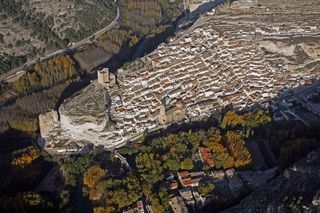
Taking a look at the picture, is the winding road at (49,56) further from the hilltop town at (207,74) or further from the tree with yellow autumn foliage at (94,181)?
the tree with yellow autumn foliage at (94,181)

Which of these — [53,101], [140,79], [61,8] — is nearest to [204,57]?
[140,79]

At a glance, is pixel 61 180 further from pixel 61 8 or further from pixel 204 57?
pixel 61 8

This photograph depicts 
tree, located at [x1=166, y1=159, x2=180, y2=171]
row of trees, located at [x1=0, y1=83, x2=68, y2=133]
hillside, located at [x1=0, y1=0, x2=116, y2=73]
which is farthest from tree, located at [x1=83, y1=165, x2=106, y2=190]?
Answer: hillside, located at [x1=0, y1=0, x2=116, y2=73]

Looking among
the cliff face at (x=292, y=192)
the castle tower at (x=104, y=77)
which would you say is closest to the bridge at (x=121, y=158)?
the castle tower at (x=104, y=77)

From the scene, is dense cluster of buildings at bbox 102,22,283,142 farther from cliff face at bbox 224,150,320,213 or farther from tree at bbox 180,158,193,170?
cliff face at bbox 224,150,320,213

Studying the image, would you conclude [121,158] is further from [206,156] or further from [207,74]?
[207,74]

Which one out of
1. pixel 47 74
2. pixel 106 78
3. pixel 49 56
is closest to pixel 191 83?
pixel 106 78
